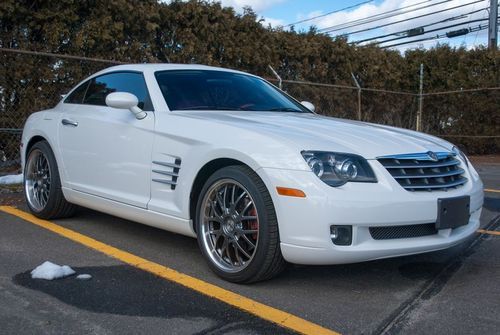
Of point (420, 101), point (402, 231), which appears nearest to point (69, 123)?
point (402, 231)

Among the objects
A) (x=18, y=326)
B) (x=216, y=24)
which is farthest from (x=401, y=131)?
(x=216, y=24)

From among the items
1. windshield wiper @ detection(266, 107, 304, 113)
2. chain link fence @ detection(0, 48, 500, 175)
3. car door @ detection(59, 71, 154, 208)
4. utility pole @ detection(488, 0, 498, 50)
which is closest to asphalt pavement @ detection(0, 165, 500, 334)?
car door @ detection(59, 71, 154, 208)

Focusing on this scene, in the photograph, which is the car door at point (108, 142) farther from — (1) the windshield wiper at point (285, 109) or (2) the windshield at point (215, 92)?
(1) the windshield wiper at point (285, 109)

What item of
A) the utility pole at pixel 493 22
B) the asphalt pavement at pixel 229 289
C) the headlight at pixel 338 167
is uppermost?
the utility pole at pixel 493 22

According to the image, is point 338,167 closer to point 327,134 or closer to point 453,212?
point 327,134

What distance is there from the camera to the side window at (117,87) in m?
4.73

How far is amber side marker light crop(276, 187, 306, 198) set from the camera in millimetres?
3401

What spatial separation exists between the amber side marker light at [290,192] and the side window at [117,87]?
1.59 metres

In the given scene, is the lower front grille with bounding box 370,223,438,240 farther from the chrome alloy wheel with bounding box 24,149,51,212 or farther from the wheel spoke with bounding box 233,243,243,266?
the chrome alloy wheel with bounding box 24,149,51,212

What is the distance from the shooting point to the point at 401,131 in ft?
14.6

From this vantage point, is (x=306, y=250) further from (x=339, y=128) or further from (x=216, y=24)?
(x=216, y=24)

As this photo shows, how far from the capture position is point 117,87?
17.0 ft

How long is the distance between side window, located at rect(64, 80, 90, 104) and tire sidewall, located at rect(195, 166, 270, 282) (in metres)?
2.27

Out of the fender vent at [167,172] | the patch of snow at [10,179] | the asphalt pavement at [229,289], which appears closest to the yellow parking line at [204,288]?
the asphalt pavement at [229,289]
